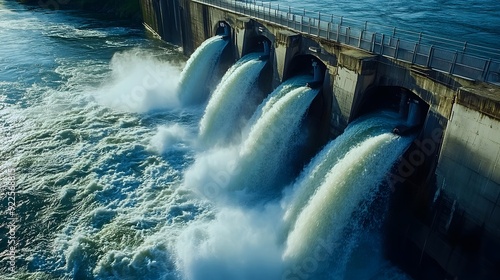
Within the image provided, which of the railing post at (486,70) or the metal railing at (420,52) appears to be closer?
the railing post at (486,70)

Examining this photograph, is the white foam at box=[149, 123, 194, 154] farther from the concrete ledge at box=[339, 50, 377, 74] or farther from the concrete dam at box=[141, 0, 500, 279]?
the concrete ledge at box=[339, 50, 377, 74]

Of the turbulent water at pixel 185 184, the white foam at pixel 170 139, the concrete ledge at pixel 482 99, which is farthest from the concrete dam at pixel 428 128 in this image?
the white foam at pixel 170 139

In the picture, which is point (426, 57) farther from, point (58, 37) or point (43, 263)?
point (58, 37)

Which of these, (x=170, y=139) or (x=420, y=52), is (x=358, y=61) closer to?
(x=420, y=52)

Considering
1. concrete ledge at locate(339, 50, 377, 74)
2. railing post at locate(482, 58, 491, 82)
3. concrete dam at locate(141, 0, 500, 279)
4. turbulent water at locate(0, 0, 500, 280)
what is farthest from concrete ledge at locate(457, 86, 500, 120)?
concrete ledge at locate(339, 50, 377, 74)

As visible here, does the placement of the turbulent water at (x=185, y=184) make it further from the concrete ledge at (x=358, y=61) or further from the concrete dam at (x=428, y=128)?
the concrete ledge at (x=358, y=61)

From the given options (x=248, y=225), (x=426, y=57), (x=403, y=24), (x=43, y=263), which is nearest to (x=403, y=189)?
(x=426, y=57)
